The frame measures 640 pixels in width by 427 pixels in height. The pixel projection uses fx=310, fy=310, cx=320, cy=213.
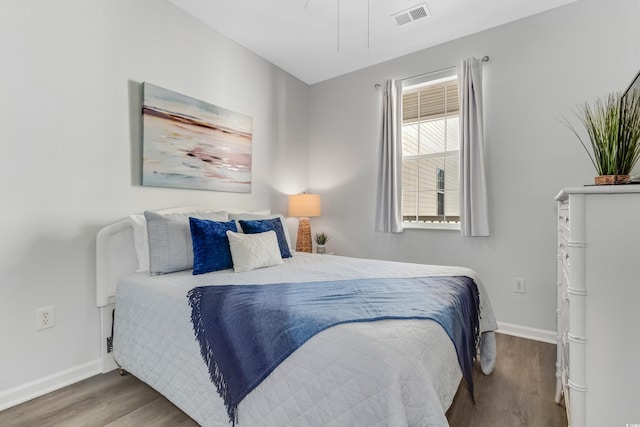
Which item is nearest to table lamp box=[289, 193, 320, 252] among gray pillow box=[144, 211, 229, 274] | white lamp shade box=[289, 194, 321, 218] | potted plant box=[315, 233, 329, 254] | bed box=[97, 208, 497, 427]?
white lamp shade box=[289, 194, 321, 218]

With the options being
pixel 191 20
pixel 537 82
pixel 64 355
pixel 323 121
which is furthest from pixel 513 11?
pixel 64 355

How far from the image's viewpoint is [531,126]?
2.67 metres

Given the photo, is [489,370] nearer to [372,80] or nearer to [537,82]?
[537,82]

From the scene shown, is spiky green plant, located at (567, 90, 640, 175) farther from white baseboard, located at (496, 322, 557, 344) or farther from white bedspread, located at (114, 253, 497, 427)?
white baseboard, located at (496, 322, 557, 344)

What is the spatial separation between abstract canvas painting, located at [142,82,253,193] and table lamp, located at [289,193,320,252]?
63 cm

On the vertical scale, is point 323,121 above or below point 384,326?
above

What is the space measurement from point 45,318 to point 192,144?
5.03 feet

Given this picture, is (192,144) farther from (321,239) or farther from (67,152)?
(321,239)

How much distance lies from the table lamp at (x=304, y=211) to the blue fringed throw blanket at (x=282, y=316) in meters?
1.94

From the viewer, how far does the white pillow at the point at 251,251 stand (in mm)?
2102

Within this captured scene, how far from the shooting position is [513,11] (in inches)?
103

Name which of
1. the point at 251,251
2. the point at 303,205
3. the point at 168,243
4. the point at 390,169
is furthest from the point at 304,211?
the point at 168,243

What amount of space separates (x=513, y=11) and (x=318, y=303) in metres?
2.95

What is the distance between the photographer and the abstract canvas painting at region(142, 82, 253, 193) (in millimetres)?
2346
